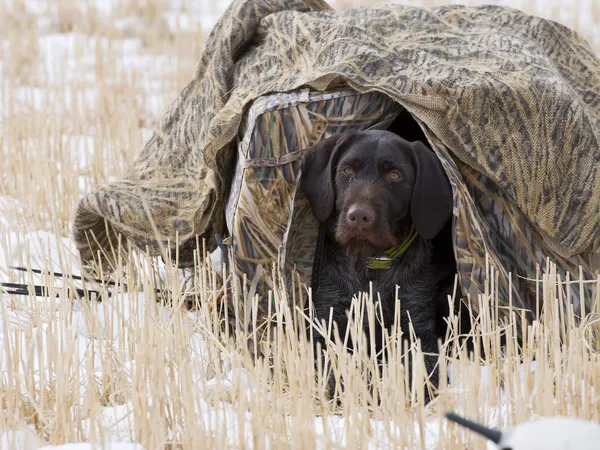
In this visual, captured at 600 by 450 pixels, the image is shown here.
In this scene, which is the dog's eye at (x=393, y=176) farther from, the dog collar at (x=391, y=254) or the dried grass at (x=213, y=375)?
the dried grass at (x=213, y=375)

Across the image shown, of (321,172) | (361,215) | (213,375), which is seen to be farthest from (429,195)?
(213,375)

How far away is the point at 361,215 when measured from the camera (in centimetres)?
399

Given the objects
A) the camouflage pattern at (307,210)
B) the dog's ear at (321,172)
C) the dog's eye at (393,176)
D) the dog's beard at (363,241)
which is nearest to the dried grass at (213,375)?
the camouflage pattern at (307,210)

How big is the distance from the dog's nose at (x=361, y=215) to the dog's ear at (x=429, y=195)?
252mm

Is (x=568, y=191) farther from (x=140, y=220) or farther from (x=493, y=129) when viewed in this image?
(x=140, y=220)

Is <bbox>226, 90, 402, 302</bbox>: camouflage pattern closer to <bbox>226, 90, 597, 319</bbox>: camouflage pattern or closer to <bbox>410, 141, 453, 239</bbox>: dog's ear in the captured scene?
<bbox>226, 90, 597, 319</bbox>: camouflage pattern

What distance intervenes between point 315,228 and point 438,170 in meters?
0.72

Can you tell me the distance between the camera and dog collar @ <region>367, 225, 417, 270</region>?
4.38m

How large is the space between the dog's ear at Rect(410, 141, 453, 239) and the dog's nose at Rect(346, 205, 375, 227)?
252 mm

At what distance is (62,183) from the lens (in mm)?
6203

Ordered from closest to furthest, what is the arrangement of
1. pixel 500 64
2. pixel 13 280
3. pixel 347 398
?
pixel 347 398, pixel 500 64, pixel 13 280

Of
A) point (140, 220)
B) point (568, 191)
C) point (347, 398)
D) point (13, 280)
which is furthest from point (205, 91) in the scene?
point (347, 398)

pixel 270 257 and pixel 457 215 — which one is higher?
pixel 457 215

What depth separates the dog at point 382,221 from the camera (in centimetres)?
410
